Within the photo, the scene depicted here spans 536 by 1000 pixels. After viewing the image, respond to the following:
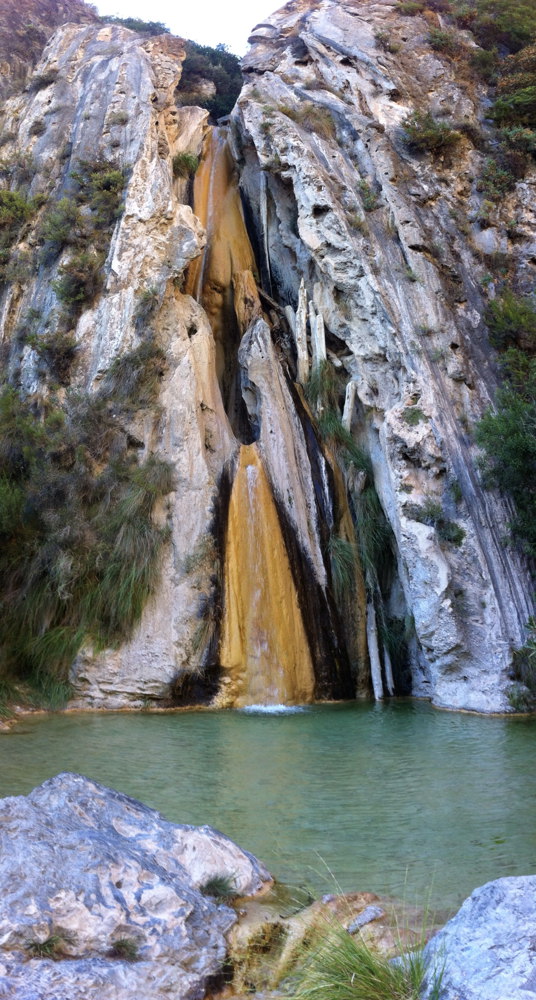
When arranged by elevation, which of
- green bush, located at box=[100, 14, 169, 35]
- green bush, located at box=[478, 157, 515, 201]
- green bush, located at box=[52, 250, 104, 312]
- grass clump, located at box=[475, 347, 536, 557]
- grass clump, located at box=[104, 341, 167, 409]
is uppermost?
green bush, located at box=[100, 14, 169, 35]

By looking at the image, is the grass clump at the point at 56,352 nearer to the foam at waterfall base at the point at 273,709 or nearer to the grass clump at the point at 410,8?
the foam at waterfall base at the point at 273,709

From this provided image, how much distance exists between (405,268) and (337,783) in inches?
470

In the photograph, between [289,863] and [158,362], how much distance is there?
1208cm

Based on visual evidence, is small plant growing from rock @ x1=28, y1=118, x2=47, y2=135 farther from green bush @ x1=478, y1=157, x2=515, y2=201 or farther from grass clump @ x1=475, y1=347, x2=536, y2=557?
grass clump @ x1=475, y1=347, x2=536, y2=557

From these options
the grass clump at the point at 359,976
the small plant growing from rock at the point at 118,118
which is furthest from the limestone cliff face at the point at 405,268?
the grass clump at the point at 359,976

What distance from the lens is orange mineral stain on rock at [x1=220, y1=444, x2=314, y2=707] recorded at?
12.8 metres

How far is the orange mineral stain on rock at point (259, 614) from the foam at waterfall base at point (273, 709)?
18cm

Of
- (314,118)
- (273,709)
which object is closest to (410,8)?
(314,118)

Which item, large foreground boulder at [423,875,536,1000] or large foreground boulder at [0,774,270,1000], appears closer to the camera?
large foreground boulder at [423,875,536,1000]

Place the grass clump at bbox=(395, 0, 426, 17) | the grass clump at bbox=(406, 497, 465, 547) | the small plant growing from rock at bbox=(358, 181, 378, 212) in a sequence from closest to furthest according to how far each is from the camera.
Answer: the grass clump at bbox=(406, 497, 465, 547), the small plant growing from rock at bbox=(358, 181, 378, 212), the grass clump at bbox=(395, 0, 426, 17)

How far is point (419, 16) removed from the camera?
22.6 meters

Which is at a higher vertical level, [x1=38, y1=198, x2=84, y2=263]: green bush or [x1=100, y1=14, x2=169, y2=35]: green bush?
[x1=100, y1=14, x2=169, y2=35]: green bush

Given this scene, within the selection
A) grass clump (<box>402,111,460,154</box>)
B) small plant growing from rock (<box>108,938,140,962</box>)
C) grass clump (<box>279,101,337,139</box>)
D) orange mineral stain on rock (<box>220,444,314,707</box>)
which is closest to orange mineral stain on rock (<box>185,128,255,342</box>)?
grass clump (<box>279,101,337,139</box>)

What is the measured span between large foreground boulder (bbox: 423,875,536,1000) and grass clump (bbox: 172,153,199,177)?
68.0 ft
